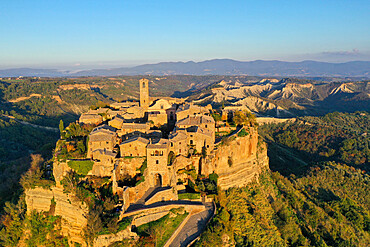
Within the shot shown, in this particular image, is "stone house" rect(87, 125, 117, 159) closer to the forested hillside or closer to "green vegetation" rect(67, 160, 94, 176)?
"green vegetation" rect(67, 160, 94, 176)

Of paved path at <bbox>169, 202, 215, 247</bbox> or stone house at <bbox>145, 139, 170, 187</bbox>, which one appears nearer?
paved path at <bbox>169, 202, 215, 247</bbox>

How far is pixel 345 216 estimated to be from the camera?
149 feet

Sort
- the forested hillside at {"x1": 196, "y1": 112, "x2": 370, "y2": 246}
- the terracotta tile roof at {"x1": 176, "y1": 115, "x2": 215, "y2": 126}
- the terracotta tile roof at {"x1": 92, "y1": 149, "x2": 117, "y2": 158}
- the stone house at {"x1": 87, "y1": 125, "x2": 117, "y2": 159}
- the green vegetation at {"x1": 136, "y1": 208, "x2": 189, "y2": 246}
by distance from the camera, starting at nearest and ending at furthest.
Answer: the green vegetation at {"x1": 136, "y1": 208, "x2": 189, "y2": 246} < the terracotta tile roof at {"x1": 92, "y1": 149, "x2": 117, "y2": 158} < the forested hillside at {"x1": 196, "y1": 112, "x2": 370, "y2": 246} < the stone house at {"x1": 87, "y1": 125, "x2": 117, "y2": 159} < the terracotta tile roof at {"x1": 176, "y1": 115, "x2": 215, "y2": 126}

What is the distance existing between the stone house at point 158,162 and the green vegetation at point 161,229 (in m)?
4.06

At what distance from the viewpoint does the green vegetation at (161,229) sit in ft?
70.5

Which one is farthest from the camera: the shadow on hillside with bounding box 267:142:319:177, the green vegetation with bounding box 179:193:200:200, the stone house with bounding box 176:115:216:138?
the shadow on hillside with bounding box 267:142:319:177

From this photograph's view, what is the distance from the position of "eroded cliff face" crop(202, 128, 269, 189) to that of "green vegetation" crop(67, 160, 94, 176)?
1231 centimetres

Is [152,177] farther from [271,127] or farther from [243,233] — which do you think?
[271,127]

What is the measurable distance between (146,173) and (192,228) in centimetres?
723

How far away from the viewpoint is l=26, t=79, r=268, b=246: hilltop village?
24.4m

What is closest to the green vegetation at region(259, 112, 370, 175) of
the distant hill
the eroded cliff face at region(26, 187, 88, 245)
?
the distant hill

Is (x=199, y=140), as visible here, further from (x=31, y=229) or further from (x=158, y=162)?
(x=31, y=229)

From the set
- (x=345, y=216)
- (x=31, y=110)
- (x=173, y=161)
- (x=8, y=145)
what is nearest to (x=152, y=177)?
(x=173, y=161)

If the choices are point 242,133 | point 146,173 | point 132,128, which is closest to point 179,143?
point 146,173
